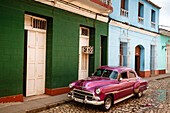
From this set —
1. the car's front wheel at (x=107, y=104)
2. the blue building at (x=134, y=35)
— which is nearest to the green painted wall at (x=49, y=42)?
the blue building at (x=134, y=35)

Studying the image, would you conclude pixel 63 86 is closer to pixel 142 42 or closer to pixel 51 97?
pixel 51 97

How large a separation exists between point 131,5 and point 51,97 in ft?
34.8

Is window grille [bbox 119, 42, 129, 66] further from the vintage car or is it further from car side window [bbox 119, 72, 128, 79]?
car side window [bbox 119, 72, 128, 79]

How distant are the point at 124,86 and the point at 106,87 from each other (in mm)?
1291

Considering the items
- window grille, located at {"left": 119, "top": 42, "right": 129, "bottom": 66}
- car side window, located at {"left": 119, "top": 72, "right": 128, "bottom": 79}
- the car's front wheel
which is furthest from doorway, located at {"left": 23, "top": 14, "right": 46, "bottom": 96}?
window grille, located at {"left": 119, "top": 42, "right": 129, "bottom": 66}

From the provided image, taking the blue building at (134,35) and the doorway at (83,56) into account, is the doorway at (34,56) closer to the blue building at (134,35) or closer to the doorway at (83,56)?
the doorway at (83,56)

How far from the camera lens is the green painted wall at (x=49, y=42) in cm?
618

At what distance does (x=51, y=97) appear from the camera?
750cm

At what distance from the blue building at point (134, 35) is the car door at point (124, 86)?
4.40 metres

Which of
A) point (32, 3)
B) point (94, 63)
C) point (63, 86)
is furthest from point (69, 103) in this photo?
point (32, 3)

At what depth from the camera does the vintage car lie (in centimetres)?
574

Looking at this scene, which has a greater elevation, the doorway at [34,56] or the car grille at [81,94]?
the doorway at [34,56]

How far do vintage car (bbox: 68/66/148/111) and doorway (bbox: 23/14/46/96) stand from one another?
221cm

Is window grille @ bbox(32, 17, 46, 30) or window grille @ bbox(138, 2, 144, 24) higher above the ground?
window grille @ bbox(138, 2, 144, 24)
